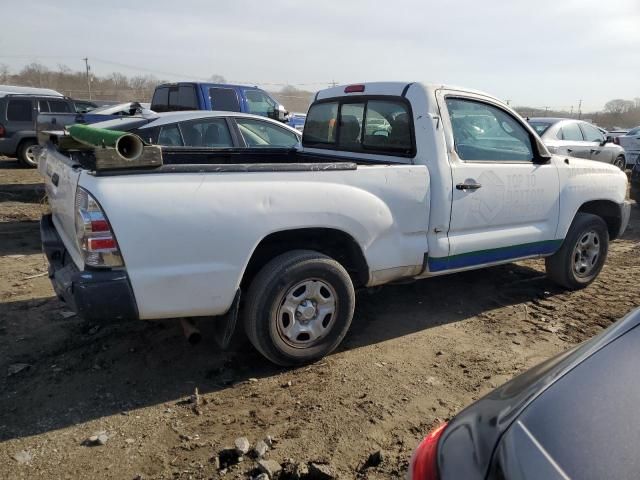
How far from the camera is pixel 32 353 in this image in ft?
12.5

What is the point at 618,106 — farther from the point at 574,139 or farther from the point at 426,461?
the point at 426,461

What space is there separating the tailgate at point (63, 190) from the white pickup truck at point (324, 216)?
0.02 m

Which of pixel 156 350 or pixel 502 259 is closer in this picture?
pixel 156 350

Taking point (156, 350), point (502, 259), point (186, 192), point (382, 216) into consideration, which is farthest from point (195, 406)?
point (502, 259)

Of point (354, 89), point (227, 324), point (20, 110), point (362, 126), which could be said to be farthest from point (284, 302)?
point (20, 110)

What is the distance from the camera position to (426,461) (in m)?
1.49

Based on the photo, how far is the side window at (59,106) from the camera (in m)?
13.9

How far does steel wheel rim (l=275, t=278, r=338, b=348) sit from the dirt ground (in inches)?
10.0

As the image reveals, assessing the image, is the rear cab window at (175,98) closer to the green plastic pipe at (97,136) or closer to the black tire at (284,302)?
the green plastic pipe at (97,136)

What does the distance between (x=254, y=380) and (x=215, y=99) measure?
28.3ft

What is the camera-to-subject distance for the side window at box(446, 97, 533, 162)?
421 cm

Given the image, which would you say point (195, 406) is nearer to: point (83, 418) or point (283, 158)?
point (83, 418)

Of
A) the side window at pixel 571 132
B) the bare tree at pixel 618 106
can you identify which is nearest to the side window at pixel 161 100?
the side window at pixel 571 132

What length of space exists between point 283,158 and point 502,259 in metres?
2.35
